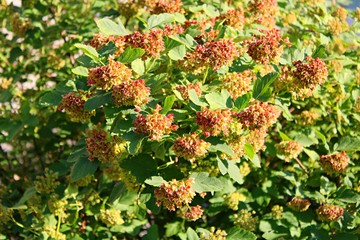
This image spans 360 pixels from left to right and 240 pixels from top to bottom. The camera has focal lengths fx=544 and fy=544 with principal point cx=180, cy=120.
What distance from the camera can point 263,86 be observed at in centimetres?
219

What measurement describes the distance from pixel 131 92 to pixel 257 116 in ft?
1.59

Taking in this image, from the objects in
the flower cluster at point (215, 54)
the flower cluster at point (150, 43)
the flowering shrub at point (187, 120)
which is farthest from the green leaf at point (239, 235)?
the flower cluster at point (150, 43)

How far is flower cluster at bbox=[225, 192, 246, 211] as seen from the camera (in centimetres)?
303

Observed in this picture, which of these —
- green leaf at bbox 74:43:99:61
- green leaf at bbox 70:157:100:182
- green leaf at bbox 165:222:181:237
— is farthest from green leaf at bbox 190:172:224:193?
green leaf at bbox 165:222:181:237

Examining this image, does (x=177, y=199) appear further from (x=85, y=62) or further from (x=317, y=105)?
(x=317, y=105)

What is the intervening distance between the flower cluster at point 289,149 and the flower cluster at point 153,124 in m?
0.96

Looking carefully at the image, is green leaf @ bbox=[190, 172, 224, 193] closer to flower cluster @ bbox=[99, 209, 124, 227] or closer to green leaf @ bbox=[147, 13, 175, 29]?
green leaf @ bbox=[147, 13, 175, 29]

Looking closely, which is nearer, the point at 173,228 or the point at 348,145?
the point at 348,145

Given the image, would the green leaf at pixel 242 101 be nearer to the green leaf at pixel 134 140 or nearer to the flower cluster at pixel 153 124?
the flower cluster at pixel 153 124

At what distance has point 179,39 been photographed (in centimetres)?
229

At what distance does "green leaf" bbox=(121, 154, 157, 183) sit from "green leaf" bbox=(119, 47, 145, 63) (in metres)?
0.46

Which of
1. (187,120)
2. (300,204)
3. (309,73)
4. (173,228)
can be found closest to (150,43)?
(187,120)

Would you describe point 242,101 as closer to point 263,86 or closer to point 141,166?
point 263,86

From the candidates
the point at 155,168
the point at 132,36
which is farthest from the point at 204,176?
the point at 132,36
